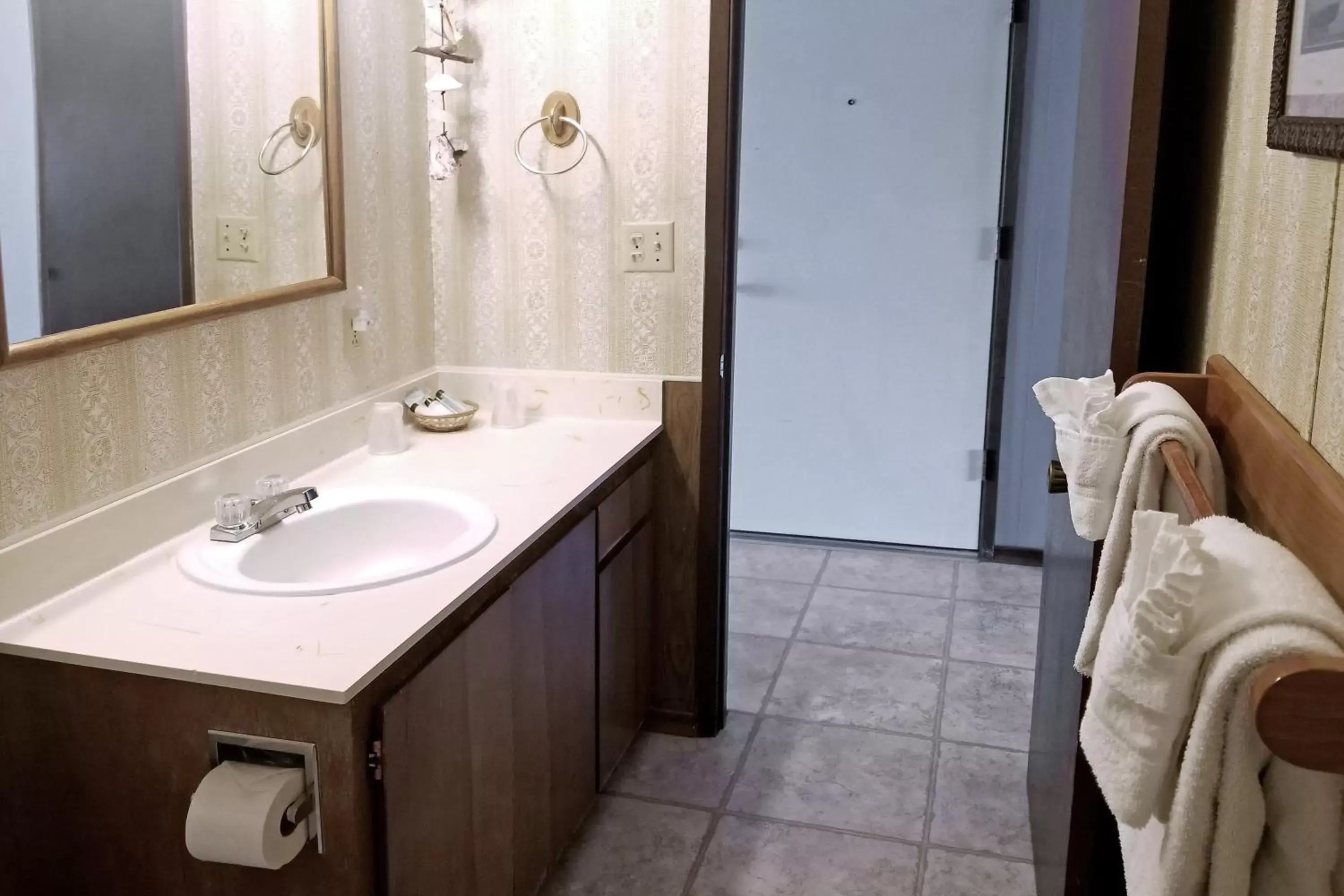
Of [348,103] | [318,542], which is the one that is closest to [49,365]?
[318,542]

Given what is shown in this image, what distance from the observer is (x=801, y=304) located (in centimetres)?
371

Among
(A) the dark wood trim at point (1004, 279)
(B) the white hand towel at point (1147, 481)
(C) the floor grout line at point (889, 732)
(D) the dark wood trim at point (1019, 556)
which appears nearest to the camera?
(B) the white hand towel at point (1147, 481)

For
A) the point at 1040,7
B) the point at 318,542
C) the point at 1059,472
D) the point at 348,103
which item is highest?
the point at 1040,7

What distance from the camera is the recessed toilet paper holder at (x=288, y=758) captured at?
4.34 feet

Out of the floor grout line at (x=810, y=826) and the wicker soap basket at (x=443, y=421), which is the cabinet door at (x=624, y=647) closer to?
the floor grout line at (x=810, y=826)

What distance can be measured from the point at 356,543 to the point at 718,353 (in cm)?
87

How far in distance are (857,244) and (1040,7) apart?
843mm

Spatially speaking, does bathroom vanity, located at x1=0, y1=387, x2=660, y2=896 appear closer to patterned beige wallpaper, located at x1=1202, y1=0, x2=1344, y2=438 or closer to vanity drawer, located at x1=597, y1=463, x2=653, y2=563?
vanity drawer, located at x1=597, y1=463, x2=653, y2=563

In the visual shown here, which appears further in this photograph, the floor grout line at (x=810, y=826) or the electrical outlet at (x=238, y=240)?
the floor grout line at (x=810, y=826)

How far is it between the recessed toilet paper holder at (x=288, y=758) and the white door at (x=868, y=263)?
2.56 metres

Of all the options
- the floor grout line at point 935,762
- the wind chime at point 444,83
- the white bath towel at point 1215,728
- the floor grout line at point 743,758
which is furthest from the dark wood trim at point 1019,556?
the white bath towel at point 1215,728

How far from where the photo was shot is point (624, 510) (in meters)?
2.33

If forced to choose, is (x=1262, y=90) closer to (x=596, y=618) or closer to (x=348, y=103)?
(x=596, y=618)

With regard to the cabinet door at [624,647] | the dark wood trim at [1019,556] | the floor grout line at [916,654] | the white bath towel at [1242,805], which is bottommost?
the floor grout line at [916,654]
